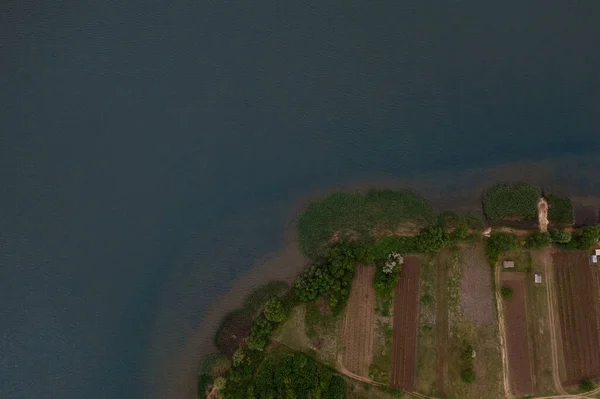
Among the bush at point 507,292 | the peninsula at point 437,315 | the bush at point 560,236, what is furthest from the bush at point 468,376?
the bush at point 560,236

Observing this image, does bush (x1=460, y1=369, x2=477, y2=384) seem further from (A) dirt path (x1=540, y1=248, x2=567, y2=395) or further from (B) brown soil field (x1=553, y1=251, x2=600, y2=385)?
(B) brown soil field (x1=553, y1=251, x2=600, y2=385)

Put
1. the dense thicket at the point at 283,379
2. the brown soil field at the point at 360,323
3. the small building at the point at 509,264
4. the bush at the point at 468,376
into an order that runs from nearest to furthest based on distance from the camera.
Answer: the dense thicket at the point at 283,379 → the bush at the point at 468,376 → the brown soil field at the point at 360,323 → the small building at the point at 509,264

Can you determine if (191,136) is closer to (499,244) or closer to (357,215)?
(357,215)

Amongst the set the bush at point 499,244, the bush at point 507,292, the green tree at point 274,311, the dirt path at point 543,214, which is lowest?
the green tree at point 274,311

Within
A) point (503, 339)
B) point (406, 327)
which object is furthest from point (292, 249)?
point (503, 339)

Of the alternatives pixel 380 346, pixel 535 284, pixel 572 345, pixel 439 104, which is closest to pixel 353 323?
pixel 380 346

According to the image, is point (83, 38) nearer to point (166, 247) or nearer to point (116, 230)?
point (116, 230)

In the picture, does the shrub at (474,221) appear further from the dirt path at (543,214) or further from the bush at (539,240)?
the dirt path at (543,214)
